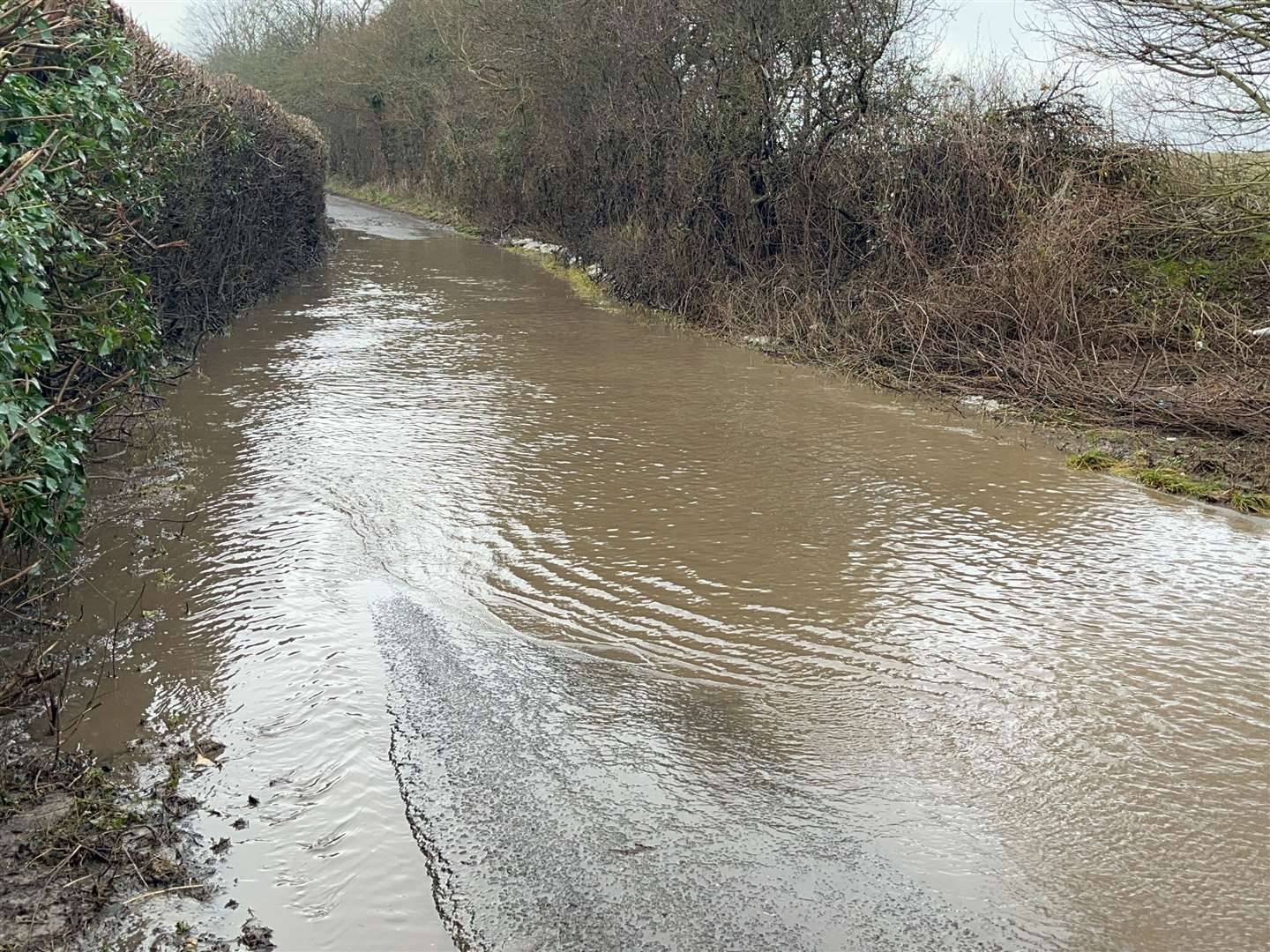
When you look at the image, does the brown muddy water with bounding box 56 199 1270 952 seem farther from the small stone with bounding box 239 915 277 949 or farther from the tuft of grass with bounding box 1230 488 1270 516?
the tuft of grass with bounding box 1230 488 1270 516

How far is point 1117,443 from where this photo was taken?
30.9 ft

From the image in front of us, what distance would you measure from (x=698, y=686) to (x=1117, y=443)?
6.15 m

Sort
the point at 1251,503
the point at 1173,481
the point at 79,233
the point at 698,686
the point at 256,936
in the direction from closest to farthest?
1. the point at 256,936
2. the point at 698,686
3. the point at 79,233
4. the point at 1251,503
5. the point at 1173,481

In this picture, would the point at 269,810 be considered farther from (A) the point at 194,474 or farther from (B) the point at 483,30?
(B) the point at 483,30

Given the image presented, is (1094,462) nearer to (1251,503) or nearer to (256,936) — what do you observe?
(1251,503)

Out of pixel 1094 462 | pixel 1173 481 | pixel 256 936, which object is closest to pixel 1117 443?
pixel 1094 462

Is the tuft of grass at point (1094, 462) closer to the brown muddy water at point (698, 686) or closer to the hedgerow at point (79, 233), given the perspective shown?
the brown muddy water at point (698, 686)

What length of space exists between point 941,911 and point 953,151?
11.7m

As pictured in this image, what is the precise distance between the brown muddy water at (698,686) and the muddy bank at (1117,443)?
35cm

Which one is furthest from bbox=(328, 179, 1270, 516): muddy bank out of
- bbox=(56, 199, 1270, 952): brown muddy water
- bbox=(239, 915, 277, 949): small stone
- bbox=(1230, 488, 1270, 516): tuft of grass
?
bbox=(239, 915, 277, 949): small stone

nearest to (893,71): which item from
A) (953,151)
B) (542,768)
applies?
(953,151)

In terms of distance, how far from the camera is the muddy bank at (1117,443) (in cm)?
820

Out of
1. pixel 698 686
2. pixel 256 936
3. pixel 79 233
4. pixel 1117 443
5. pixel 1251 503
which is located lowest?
pixel 256 936

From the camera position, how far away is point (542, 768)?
4.44 meters
